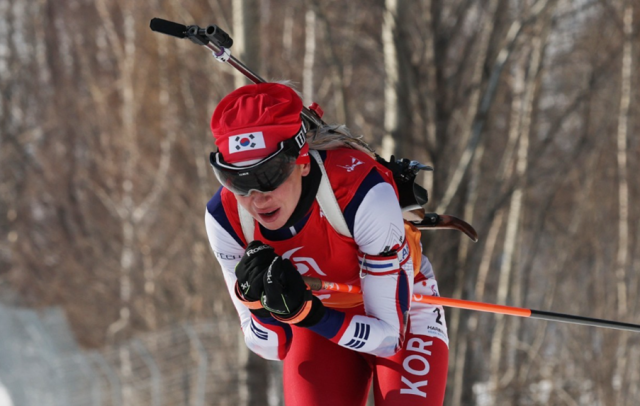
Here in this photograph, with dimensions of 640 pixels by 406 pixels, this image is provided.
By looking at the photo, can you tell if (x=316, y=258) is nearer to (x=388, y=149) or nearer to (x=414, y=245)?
(x=414, y=245)

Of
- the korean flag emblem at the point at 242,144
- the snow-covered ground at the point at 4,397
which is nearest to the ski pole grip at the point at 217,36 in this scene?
A: the korean flag emblem at the point at 242,144

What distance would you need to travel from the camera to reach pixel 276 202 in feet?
9.67

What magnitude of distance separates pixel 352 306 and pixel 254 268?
728 millimetres

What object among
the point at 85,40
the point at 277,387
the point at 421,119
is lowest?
the point at 277,387

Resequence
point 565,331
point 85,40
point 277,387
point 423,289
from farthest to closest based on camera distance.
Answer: point 85,40, point 565,331, point 277,387, point 423,289

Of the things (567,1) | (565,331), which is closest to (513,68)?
(567,1)

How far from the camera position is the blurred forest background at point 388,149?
750 centimetres

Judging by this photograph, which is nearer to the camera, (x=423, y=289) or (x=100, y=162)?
(x=423, y=289)

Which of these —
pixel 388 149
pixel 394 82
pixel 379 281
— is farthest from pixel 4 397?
pixel 379 281

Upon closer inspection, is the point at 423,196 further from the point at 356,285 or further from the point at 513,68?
the point at 513,68

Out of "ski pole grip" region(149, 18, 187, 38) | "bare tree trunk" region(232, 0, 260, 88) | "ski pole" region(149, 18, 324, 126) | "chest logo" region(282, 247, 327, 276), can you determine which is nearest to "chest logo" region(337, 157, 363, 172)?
"ski pole" region(149, 18, 324, 126)

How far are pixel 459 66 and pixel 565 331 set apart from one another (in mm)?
10616

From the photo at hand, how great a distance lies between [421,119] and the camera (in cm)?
716

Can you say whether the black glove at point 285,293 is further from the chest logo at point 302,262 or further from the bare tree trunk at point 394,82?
the bare tree trunk at point 394,82
